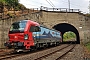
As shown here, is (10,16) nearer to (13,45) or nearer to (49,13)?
(49,13)

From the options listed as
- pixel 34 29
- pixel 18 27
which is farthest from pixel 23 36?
pixel 34 29

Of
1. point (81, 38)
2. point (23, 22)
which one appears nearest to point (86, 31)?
point (81, 38)

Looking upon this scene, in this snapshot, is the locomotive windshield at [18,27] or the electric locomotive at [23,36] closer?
the electric locomotive at [23,36]

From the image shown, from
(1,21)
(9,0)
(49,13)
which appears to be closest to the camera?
(1,21)

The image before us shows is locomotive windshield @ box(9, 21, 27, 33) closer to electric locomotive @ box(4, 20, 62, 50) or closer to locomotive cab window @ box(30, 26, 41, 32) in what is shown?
electric locomotive @ box(4, 20, 62, 50)

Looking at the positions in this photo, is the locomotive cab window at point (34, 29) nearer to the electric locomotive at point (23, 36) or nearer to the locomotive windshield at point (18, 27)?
the electric locomotive at point (23, 36)

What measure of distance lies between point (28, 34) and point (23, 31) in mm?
555

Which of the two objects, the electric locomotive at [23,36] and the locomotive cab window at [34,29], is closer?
the electric locomotive at [23,36]

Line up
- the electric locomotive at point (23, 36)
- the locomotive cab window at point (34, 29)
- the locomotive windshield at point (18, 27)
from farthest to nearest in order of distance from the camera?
the locomotive cab window at point (34, 29) → the locomotive windshield at point (18, 27) → the electric locomotive at point (23, 36)

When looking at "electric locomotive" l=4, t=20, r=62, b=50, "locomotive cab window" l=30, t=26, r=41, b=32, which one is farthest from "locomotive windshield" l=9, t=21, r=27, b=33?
"locomotive cab window" l=30, t=26, r=41, b=32

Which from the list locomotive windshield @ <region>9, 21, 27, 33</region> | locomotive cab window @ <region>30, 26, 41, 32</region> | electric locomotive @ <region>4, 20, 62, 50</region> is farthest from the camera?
locomotive cab window @ <region>30, 26, 41, 32</region>

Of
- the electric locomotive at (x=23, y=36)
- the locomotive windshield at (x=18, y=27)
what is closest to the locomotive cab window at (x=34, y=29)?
the electric locomotive at (x=23, y=36)

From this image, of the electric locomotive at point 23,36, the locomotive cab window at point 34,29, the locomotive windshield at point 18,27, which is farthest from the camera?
the locomotive cab window at point 34,29

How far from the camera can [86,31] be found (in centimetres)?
3428
